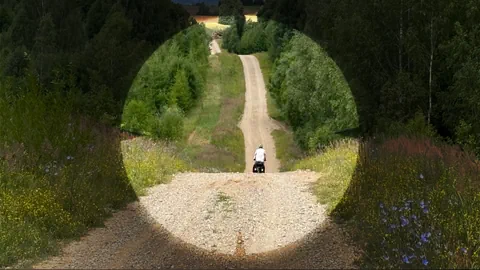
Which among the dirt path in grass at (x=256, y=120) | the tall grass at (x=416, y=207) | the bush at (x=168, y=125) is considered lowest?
the dirt path in grass at (x=256, y=120)

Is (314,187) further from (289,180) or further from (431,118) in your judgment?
(431,118)

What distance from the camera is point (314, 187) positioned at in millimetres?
14477

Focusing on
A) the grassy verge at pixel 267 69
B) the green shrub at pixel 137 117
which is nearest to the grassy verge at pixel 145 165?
the green shrub at pixel 137 117

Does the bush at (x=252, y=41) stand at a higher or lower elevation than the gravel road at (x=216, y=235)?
lower

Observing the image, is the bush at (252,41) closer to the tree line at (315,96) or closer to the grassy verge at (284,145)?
the grassy verge at (284,145)

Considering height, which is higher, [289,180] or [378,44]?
[378,44]

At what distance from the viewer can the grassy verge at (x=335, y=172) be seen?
40.2 ft

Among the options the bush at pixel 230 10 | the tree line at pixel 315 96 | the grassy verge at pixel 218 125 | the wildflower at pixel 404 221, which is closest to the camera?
the wildflower at pixel 404 221

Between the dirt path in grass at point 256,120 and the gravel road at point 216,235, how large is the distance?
82.5 feet

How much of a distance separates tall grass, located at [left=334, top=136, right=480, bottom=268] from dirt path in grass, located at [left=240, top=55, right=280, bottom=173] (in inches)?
1026

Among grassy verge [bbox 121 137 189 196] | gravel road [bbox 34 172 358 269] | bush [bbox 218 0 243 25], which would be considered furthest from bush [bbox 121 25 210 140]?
bush [bbox 218 0 243 25]

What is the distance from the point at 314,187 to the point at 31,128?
6.75 metres

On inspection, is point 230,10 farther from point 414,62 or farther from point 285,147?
point 414,62

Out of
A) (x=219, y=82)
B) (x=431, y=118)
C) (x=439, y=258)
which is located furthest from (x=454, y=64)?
(x=219, y=82)
